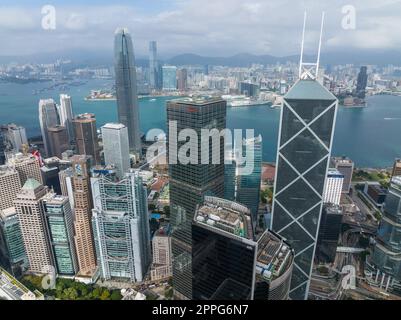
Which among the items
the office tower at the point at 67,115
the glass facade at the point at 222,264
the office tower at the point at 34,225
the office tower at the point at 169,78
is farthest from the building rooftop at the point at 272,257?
the office tower at the point at 169,78

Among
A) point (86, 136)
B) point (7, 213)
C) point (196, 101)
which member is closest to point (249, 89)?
point (86, 136)

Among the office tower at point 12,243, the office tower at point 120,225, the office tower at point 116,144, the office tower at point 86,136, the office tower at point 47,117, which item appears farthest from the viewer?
the office tower at point 47,117

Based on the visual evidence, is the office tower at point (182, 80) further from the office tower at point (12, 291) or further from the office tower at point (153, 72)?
the office tower at point (12, 291)

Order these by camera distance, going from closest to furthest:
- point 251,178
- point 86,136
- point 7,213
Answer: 1. point 7,213
2. point 251,178
3. point 86,136

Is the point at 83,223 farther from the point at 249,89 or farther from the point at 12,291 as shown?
the point at 249,89

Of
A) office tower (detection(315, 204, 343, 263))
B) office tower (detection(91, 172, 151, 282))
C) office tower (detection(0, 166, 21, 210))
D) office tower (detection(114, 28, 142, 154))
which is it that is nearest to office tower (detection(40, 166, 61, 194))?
office tower (detection(0, 166, 21, 210))

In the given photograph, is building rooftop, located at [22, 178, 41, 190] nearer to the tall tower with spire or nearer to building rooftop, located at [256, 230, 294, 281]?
building rooftop, located at [256, 230, 294, 281]

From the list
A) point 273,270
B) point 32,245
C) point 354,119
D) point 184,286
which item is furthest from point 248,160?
point 354,119
